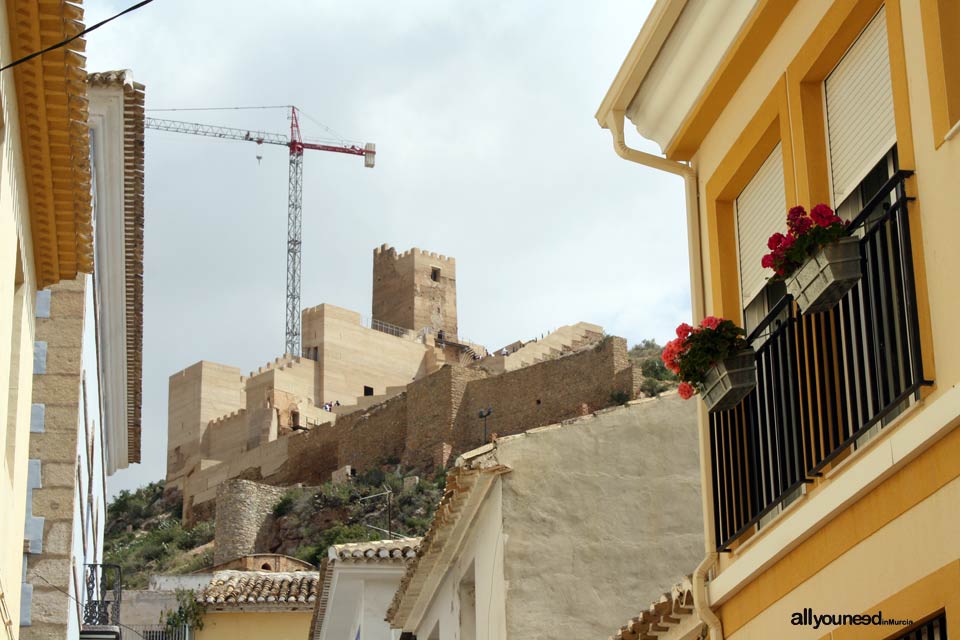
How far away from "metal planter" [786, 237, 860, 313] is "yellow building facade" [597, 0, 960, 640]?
0.05 metres

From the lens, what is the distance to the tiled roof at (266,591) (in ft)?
83.1

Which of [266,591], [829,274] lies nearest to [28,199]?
[829,274]

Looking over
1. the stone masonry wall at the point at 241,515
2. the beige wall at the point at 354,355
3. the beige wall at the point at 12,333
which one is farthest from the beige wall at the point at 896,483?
the beige wall at the point at 354,355

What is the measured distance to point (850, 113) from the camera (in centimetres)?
668

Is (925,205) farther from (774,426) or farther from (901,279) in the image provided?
(774,426)

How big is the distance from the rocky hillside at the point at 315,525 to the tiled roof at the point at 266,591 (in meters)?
22.1

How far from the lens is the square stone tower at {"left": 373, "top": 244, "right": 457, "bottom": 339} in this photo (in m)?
88.4

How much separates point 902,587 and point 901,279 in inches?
41.2

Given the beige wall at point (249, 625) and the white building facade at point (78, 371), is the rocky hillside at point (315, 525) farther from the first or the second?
the white building facade at point (78, 371)

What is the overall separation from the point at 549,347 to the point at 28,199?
67.9 meters

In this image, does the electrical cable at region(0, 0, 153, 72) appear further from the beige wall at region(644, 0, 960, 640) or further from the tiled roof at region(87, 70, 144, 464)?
the tiled roof at region(87, 70, 144, 464)

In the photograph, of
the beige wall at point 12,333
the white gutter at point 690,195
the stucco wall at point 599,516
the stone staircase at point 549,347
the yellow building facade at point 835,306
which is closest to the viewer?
the yellow building facade at point 835,306

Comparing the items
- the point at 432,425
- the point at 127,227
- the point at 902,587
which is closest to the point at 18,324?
the point at 902,587

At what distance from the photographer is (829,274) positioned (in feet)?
19.8
